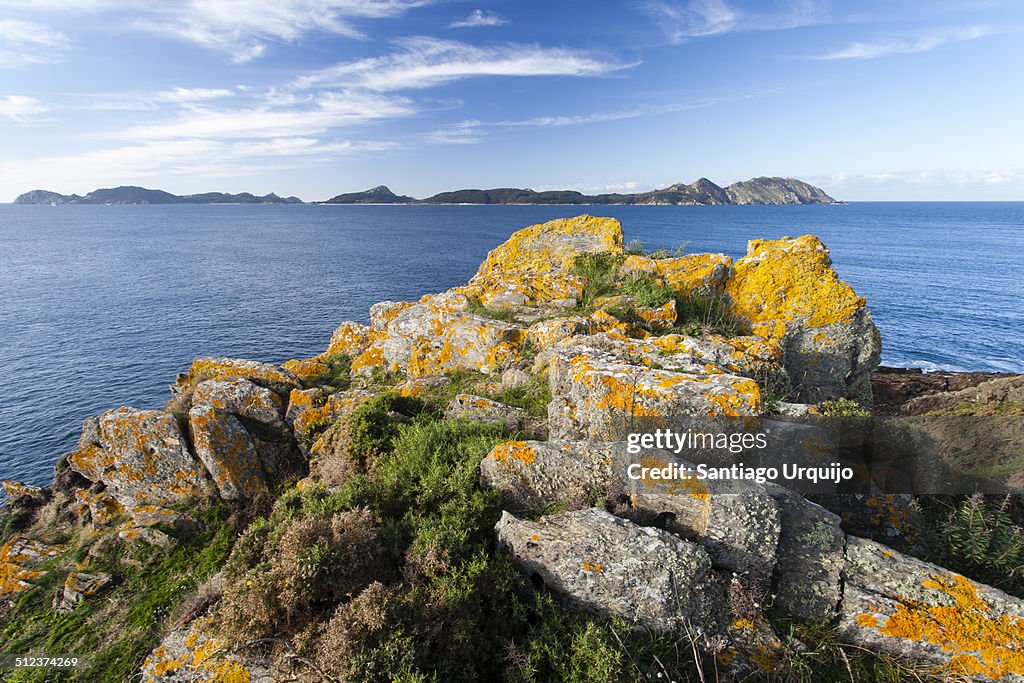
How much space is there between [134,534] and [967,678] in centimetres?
1602

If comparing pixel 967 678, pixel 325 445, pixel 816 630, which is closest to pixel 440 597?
pixel 816 630

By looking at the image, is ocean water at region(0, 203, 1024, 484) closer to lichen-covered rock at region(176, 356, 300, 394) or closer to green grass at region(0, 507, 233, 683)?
lichen-covered rock at region(176, 356, 300, 394)

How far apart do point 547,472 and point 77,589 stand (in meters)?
12.3

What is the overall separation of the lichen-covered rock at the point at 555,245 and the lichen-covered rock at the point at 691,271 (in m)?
3.24

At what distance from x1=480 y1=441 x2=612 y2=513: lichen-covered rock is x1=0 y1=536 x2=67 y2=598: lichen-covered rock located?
14025 millimetres

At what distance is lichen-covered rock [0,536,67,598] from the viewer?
37.7 ft

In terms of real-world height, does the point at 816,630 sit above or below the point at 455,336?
below

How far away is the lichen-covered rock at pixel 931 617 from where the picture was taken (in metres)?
4.32

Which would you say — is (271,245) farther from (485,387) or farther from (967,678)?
(967,678)

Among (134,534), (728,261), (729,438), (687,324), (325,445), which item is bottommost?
(134,534)

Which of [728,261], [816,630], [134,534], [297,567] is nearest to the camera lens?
[816,630]

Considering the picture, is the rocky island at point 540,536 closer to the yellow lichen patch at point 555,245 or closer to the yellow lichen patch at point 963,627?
the yellow lichen patch at point 963,627

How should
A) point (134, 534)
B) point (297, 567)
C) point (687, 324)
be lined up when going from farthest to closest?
point (687, 324)
point (134, 534)
point (297, 567)

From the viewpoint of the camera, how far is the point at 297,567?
5.07m
